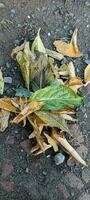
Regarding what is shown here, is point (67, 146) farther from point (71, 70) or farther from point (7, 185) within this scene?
point (71, 70)

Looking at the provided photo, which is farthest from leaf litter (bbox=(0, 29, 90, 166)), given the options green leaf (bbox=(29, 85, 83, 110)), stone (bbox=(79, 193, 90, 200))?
stone (bbox=(79, 193, 90, 200))

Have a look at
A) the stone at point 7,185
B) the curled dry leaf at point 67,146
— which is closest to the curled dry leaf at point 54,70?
the curled dry leaf at point 67,146

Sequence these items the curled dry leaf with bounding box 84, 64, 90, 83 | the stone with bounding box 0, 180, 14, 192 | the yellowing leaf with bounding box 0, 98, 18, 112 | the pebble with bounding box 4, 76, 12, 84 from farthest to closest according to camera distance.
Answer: the curled dry leaf with bounding box 84, 64, 90, 83
the pebble with bounding box 4, 76, 12, 84
the yellowing leaf with bounding box 0, 98, 18, 112
the stone with bounding box 0, 180, 14, 192

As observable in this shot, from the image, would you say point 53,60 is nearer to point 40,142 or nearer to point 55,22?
point 55,22

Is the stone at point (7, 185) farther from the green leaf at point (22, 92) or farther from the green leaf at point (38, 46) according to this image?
the green leaf at point (38, 46)

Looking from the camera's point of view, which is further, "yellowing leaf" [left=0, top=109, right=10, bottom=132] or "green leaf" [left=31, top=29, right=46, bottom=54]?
"green leaf" [left=31, top=29, right=46, bottom=54]

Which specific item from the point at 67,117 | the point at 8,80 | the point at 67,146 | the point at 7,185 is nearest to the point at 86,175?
the point at 67,146

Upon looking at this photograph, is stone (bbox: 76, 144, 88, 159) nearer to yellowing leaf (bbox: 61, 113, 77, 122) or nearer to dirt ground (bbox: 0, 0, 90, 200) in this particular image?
dirt ground (bbox: 0, 0, 90, 200)

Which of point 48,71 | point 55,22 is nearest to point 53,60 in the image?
point 48,71
